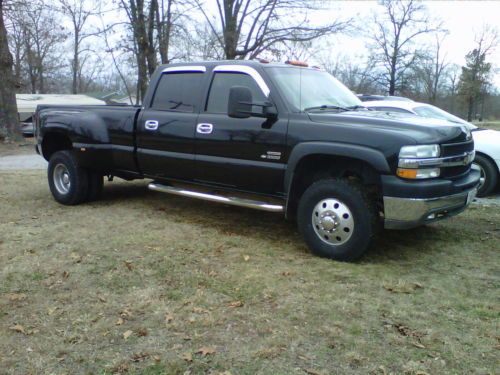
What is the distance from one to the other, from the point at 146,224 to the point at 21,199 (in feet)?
9.30

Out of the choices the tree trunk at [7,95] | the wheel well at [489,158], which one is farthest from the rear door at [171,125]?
the tree trunk at [7,95]

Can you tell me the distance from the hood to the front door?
0.50 metres

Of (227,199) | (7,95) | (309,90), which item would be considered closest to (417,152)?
(309,90)

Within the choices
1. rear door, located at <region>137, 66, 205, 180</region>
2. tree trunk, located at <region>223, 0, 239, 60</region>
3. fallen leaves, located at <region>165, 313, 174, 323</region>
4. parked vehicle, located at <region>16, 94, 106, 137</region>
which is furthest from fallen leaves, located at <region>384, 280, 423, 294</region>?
parked vehicle, located at <region>16, 94, 106, 137</region>

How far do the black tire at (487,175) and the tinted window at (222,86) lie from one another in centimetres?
457

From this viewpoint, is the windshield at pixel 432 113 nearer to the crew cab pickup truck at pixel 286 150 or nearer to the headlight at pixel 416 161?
the crew cab pickup truck at pixel 286 150

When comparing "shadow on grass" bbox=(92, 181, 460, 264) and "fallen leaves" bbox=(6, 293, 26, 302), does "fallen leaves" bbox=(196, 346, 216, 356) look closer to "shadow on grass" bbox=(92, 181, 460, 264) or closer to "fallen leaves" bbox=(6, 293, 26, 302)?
"fallen leaves" bbox=(6, 293, 26, 302)

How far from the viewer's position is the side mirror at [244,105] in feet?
16.1

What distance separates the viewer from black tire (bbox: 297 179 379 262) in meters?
4.44

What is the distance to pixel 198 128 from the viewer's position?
561 centimetres

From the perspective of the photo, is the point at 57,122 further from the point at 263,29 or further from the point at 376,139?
the point at 263,29

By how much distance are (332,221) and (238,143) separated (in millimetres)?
1355

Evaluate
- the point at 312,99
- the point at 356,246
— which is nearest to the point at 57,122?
the point at 312,99

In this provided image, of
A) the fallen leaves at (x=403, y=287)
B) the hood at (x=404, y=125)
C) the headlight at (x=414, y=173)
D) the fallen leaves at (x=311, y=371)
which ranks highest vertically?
the hood at (x=404, y=125)
